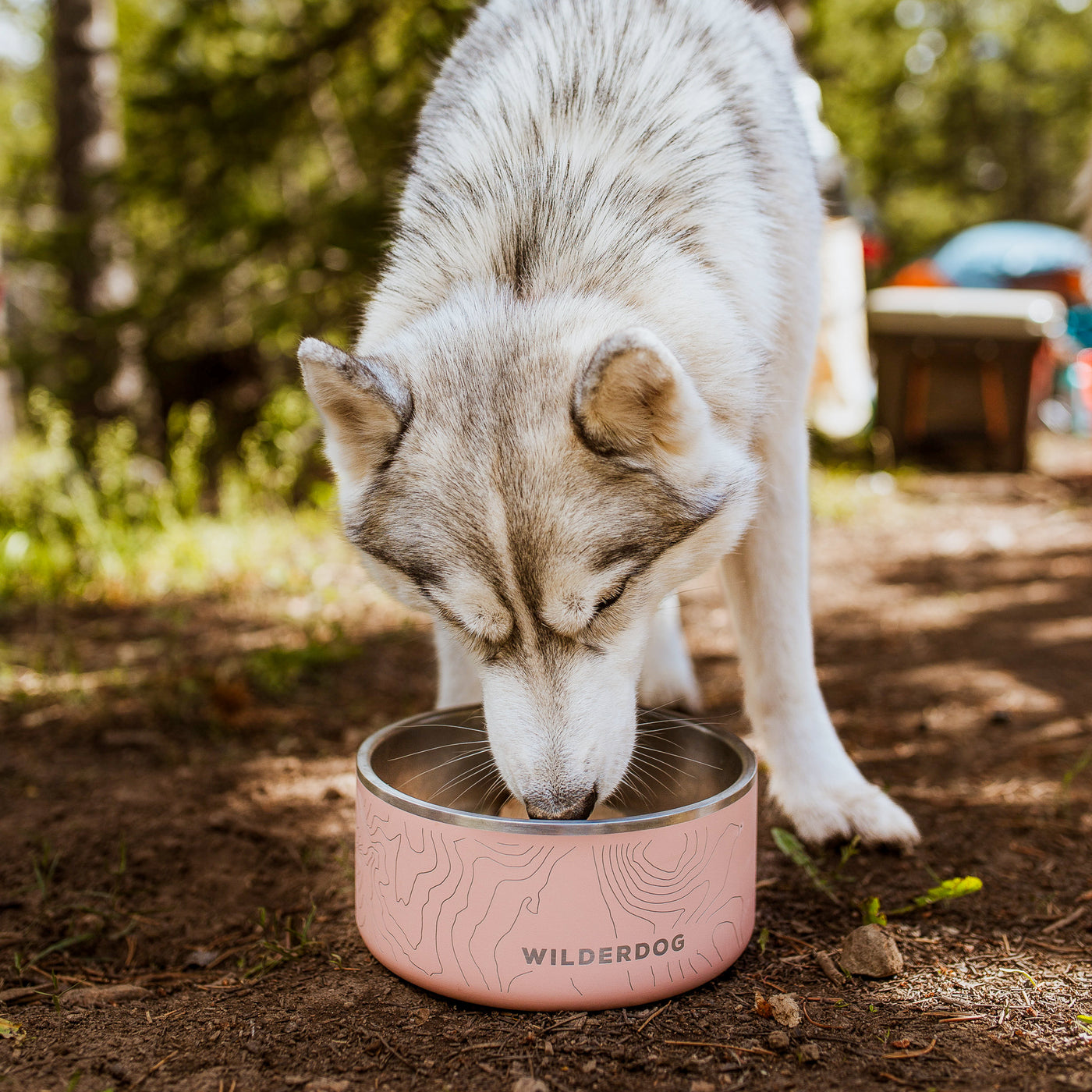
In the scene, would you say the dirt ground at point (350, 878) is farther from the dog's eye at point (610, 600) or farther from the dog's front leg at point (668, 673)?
the dog's eye at point (610, 600)

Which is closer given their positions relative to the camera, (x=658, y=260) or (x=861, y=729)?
(x=658, y=260)

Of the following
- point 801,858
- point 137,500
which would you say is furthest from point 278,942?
point 137,500

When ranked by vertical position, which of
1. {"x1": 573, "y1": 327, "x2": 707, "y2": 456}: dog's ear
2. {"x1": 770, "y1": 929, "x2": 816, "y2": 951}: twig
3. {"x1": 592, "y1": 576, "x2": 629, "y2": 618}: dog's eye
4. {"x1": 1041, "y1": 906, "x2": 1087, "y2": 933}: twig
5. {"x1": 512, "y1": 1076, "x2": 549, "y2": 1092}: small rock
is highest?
{"x1": 573, "y1": 327, "x2": 707, "y2": 456}: dog's ear

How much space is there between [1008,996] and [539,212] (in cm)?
180

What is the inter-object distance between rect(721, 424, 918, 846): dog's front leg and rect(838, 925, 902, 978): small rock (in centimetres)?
55

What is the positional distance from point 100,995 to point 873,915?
160 centimetres

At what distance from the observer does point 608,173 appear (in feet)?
7.13

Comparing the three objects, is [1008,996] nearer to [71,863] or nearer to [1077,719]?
[1077,719]

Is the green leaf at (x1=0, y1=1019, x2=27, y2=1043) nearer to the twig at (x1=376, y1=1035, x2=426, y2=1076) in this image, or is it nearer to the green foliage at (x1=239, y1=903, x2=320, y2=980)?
the green foliage at (x1=239, y1=903, x2=320, y2=980)

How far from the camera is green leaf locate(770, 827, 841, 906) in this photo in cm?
239

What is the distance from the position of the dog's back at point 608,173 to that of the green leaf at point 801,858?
1.20 metres

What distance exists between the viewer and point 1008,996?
6.41 feet

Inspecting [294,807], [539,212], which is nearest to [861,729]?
[294,807]

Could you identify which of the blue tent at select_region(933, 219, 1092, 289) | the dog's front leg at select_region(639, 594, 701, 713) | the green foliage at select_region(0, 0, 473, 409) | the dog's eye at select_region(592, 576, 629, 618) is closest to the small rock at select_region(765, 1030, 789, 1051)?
the dog's eye at select_region(592, 576, 629, 618)
